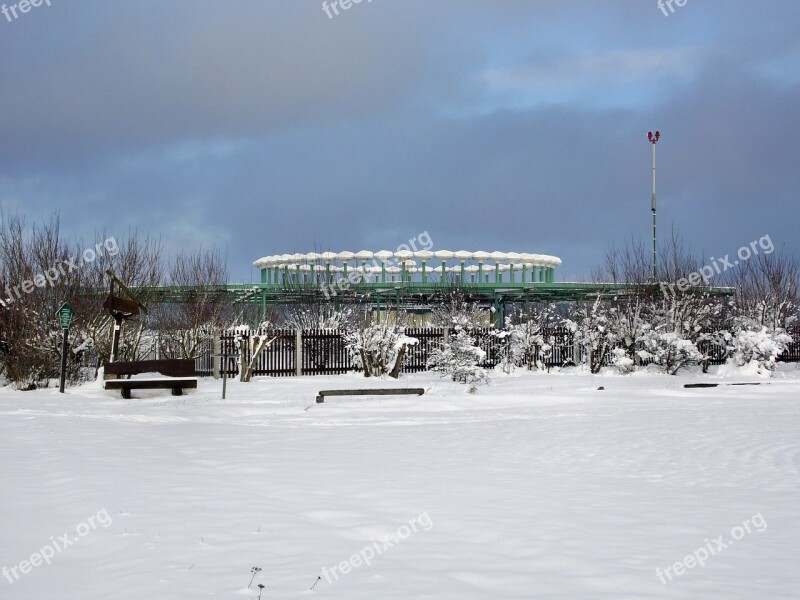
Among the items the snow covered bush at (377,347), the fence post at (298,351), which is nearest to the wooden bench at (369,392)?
the snow covered bush at (377,347)

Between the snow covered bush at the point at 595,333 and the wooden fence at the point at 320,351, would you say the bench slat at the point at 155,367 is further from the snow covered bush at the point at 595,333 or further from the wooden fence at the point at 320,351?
the snow covered bush at the point at 595,333

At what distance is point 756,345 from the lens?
2736cm

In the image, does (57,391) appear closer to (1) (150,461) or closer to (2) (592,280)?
(1) (150,461)

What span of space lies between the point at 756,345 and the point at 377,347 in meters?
13.4

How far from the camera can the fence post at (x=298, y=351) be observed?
27.5 metres

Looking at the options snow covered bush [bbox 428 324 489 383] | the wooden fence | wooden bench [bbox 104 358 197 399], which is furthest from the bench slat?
snow covered bush [bbox 428 324 489 383]

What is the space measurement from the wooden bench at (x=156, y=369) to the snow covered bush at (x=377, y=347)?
7.01 m

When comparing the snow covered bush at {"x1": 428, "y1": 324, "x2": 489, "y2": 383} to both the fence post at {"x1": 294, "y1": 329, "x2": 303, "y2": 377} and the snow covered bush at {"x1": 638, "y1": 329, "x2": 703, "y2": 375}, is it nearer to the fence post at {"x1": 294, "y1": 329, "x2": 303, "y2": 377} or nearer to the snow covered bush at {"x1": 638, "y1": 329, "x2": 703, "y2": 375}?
the fence post at {"x1": 294, "y1": 329, "x2": 303, "y2": 377}

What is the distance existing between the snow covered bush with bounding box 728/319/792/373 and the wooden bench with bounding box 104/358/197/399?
756 inches

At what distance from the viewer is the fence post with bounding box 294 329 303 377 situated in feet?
90.1

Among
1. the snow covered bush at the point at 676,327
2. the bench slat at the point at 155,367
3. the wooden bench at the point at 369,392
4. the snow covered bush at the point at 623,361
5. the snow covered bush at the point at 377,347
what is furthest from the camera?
the snow covered bush at the point at 676,327

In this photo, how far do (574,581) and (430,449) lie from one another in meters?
5.81

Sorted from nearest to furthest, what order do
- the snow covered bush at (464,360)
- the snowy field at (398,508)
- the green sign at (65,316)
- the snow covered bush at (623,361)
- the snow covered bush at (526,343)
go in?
the snowy field at (398,508)
the green sign at (65,316)
the snow covered bush at (464,360)
the snow covered bush at (623,361)
the snow covered bush at (526,343)

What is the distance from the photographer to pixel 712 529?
21.0 ft
